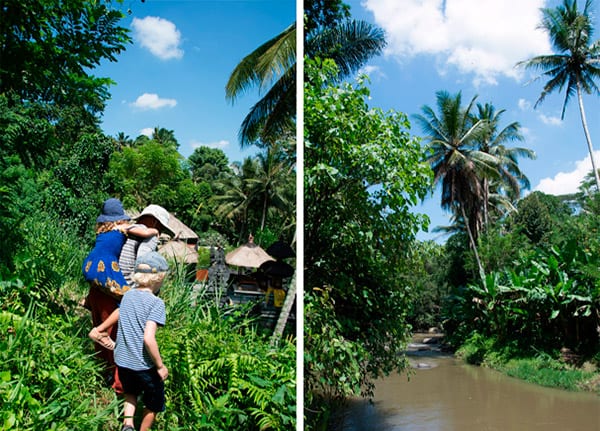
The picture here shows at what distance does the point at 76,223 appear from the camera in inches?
56.1

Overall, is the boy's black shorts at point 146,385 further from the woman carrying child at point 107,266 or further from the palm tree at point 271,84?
the palm tree at point 271,84

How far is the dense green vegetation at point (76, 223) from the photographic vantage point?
4.58 ft

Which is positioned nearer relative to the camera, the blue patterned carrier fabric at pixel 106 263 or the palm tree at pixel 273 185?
the blue patterned carrier fabric at pixel 106 263

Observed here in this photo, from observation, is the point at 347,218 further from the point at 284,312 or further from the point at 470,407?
the point at 470,407

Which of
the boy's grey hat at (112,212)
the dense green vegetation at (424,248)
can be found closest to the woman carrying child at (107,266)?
the boy's grey hat at (112,212)

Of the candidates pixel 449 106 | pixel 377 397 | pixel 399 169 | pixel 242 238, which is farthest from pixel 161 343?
pixel 449 106

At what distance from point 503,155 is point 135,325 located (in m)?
17.0

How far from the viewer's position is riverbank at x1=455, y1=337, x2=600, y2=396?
745 centimetres

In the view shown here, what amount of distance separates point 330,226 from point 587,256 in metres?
7.07

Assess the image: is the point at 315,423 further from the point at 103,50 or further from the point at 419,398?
the point at 419,398

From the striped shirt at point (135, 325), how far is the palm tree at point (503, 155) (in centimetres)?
1478

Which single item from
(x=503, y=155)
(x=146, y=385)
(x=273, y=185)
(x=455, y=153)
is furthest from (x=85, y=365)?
(x=503, y=155)

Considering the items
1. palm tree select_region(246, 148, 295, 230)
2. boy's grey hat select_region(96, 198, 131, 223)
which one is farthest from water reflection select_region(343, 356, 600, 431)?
boy's grey hat select_region(96, 198, 131, 223)

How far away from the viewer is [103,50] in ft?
5.27
